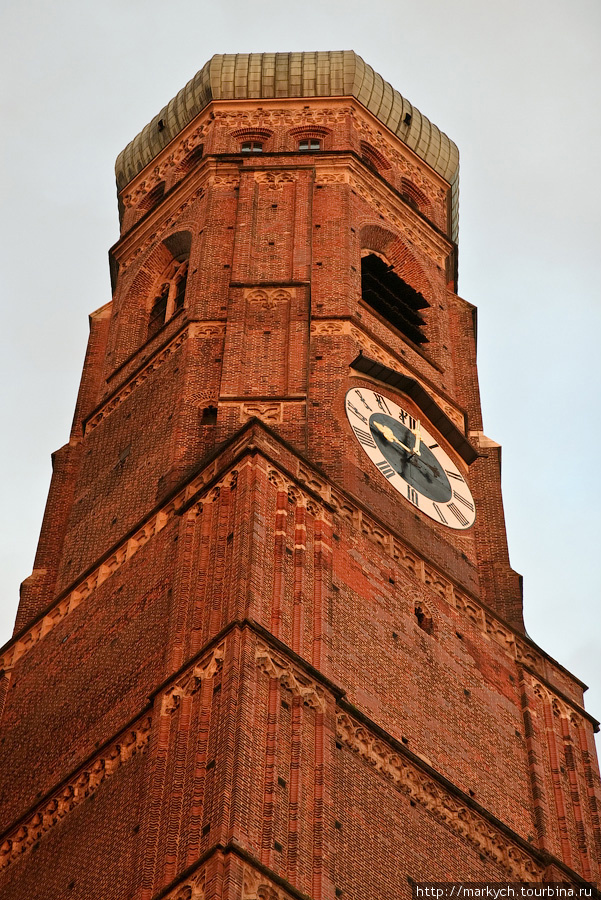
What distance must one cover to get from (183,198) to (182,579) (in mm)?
14169

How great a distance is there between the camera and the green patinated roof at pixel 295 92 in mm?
43028

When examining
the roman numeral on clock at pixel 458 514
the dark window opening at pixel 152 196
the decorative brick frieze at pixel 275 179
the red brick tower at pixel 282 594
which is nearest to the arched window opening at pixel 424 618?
the red brick tower at pixel 282 594

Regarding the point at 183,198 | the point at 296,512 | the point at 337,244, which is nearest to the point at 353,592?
the point at 296,512

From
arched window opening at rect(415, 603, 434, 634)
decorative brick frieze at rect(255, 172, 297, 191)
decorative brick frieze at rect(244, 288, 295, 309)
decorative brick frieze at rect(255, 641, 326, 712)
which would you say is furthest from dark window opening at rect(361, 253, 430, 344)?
decorative brick frieze at rect(255, 641, 326, 712)

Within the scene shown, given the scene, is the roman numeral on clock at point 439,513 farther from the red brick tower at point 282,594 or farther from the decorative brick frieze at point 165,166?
the decorative brick frieze at point 165,166

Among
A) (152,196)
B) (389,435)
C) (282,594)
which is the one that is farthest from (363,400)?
(152,196)

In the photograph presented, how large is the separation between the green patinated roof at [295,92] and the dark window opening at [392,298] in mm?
5368

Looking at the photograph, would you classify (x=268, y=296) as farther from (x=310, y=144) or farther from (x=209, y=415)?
(x=310, y=144)

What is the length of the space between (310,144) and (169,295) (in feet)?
17.3

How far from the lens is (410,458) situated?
33.1 metres

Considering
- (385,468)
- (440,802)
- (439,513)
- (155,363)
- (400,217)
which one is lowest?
(440,802)

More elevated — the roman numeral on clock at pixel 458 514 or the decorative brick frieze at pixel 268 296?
the decorative brick frieze at pixel 268 296

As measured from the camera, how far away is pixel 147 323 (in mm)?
38969

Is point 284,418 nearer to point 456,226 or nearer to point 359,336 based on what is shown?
point 359,336
